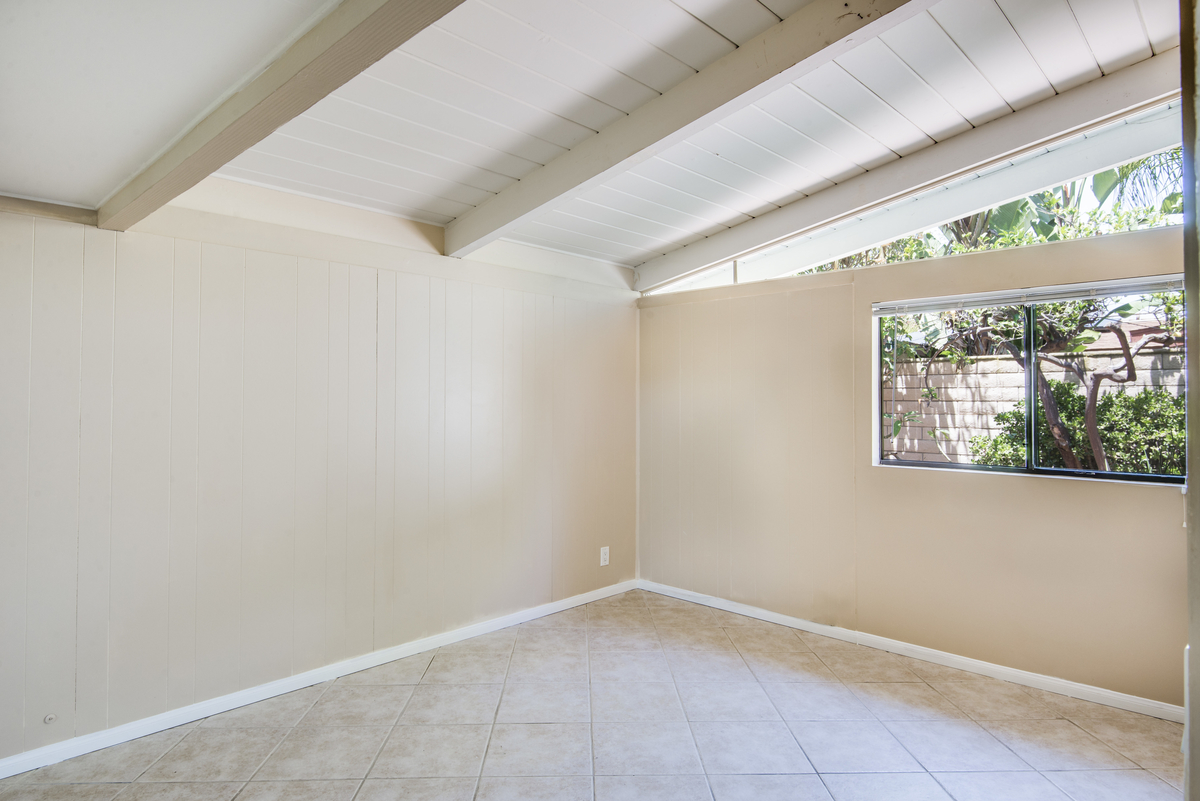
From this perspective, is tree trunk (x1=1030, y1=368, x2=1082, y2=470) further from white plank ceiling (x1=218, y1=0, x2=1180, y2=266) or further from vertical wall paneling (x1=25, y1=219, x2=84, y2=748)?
vertical wall paneling (x1=25, y1=219, x2=84, y2=748)

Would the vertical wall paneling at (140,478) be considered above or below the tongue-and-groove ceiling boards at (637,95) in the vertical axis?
below

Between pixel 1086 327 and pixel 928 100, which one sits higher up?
pixel 928 100

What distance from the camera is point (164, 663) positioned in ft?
8.09

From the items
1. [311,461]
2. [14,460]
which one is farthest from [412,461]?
[14,460]

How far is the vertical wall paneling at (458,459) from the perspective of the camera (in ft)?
11.1

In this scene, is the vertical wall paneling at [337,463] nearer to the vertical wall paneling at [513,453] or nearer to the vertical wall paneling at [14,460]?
the vertical wall paneling at [513,453]

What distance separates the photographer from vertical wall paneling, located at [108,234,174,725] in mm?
2381

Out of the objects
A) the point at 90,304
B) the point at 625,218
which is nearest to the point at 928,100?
the point at 625,218

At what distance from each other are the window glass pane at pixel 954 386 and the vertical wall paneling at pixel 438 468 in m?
2.37

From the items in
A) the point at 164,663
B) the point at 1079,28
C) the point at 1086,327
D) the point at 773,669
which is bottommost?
the point at 773,669

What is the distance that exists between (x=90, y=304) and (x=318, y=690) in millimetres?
1828

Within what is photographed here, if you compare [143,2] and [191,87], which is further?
[191,87]

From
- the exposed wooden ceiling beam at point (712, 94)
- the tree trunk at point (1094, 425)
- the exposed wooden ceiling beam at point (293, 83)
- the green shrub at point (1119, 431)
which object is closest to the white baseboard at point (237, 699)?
the exposed wooden ceiling beam at point (293, 83)

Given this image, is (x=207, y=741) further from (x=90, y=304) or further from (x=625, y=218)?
(x=625, y=218)
